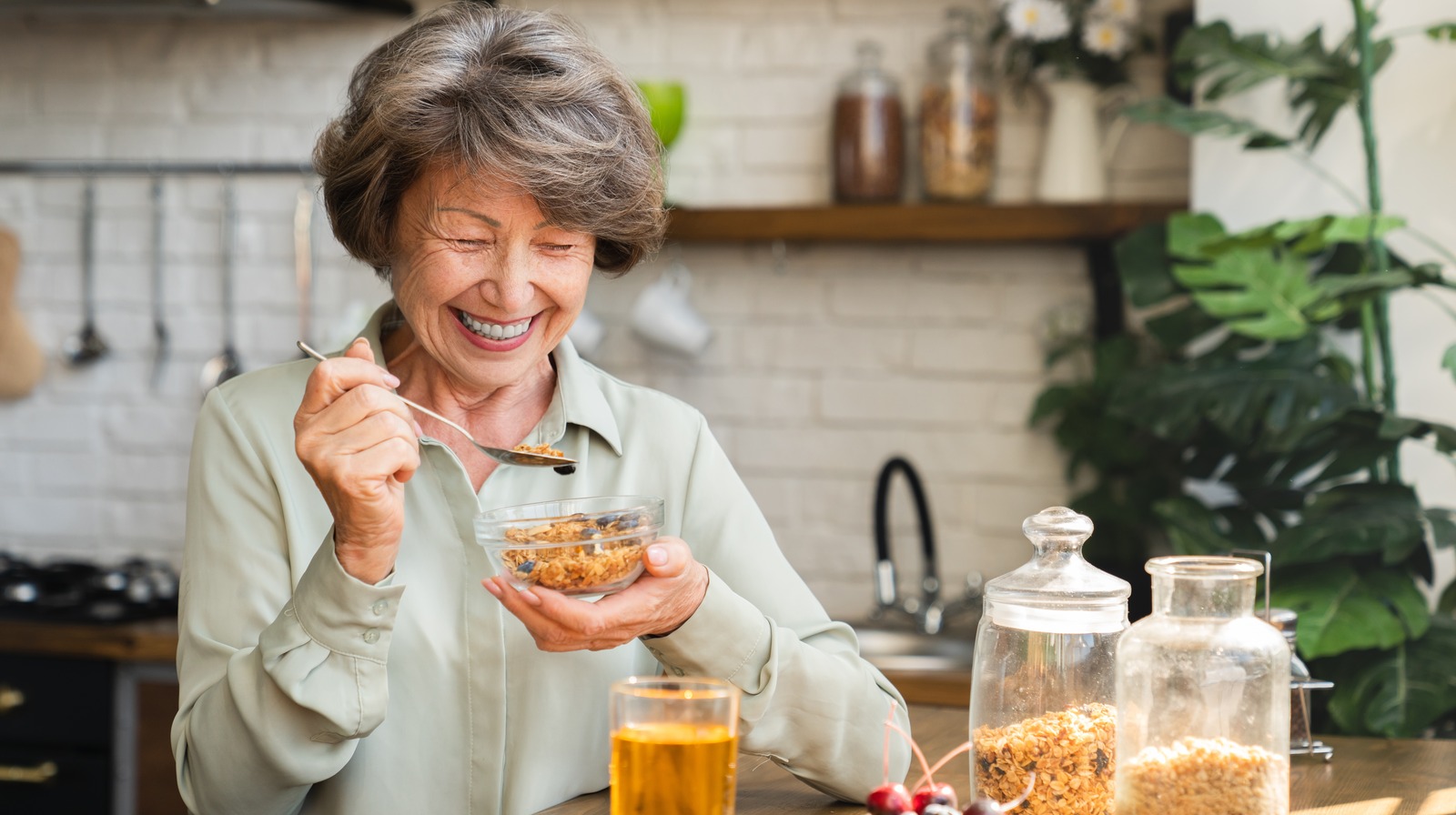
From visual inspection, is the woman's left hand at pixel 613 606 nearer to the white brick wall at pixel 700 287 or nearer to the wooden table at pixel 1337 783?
the wooden table at pixel 1337 783

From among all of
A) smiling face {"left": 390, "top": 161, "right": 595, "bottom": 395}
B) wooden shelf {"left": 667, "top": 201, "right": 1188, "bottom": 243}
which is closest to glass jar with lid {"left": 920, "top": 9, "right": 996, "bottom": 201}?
wooden shelf {"left": 667, "top": 201, "right": 1188, "bottom": 243}

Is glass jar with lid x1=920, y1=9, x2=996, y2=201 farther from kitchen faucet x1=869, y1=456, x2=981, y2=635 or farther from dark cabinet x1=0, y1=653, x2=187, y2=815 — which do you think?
dark cabinet x1=0, y1=653, x2=187, y2=815

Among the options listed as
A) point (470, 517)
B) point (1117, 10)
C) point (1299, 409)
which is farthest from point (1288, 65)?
point (470, 517)

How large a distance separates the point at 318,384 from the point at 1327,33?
1868 mm

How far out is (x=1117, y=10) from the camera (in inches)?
98.6

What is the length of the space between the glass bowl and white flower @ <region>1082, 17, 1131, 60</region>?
1.73 metres

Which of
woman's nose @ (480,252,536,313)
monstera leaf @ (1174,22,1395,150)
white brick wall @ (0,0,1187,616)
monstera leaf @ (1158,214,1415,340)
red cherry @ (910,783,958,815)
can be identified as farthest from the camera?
white brick wall @ (0,0,1187,616)

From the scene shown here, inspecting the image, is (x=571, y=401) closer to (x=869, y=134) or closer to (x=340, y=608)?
(x=340, y=608)

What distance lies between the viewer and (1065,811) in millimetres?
1016

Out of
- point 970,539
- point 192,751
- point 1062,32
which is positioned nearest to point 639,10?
point 1062,32

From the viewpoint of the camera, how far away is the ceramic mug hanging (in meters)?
2.55

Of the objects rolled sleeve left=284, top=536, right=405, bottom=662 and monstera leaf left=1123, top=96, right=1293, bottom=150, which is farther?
monstera leaf left=1123, top=96, right=1293, bottom=150

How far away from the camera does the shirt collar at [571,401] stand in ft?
4.72

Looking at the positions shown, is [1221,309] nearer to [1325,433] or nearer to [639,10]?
[1325,433]
